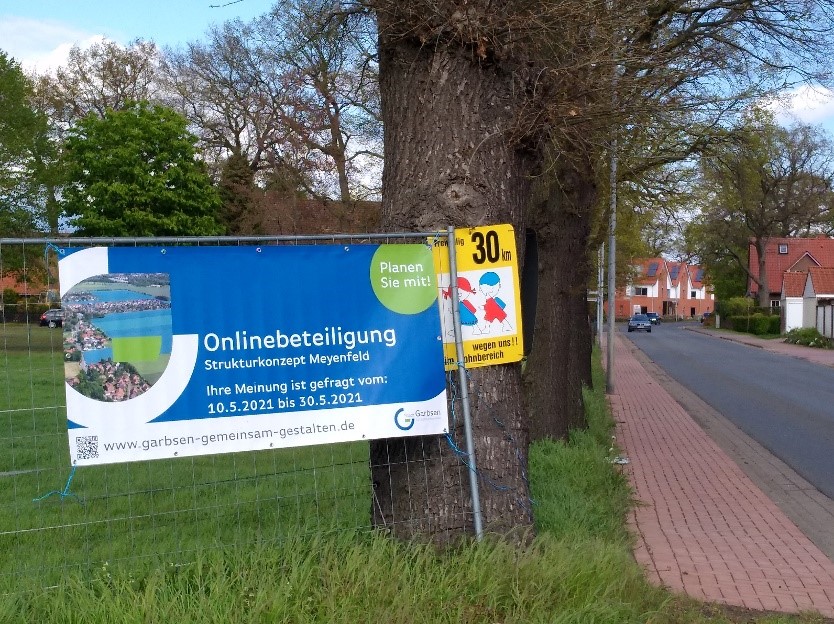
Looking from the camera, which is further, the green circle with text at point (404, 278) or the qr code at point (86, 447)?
the green circle with text at point (404, 278)

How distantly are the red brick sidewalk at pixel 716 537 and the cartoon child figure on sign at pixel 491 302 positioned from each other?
6.54 feet

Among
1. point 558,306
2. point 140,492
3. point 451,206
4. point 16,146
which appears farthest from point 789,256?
point 140,492

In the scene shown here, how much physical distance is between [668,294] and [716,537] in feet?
421

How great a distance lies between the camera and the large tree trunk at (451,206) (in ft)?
16.6

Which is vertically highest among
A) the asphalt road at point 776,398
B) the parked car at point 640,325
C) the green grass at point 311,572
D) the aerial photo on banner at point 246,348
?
the aerial photo on banner at point 246,348

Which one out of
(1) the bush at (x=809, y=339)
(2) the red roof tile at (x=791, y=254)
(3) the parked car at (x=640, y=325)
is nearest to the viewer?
(1) the bush at (x=809, y=339)

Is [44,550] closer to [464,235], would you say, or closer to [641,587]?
[464,235]

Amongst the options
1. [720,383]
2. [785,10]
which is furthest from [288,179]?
[785,10]

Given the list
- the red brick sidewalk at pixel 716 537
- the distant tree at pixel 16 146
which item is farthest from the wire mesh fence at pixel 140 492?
the distant tree at pixel 16 146

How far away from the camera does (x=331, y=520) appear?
5.11m

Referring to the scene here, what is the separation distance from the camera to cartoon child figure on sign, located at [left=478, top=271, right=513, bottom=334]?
5.11 meters

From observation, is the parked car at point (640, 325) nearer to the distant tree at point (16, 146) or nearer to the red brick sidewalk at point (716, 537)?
the distant tree at point (16, 146)

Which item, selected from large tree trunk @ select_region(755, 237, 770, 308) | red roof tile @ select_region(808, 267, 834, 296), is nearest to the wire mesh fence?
red roof tile @ select_region(808, 267, 834, 296)

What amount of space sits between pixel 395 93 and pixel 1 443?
245 inches
